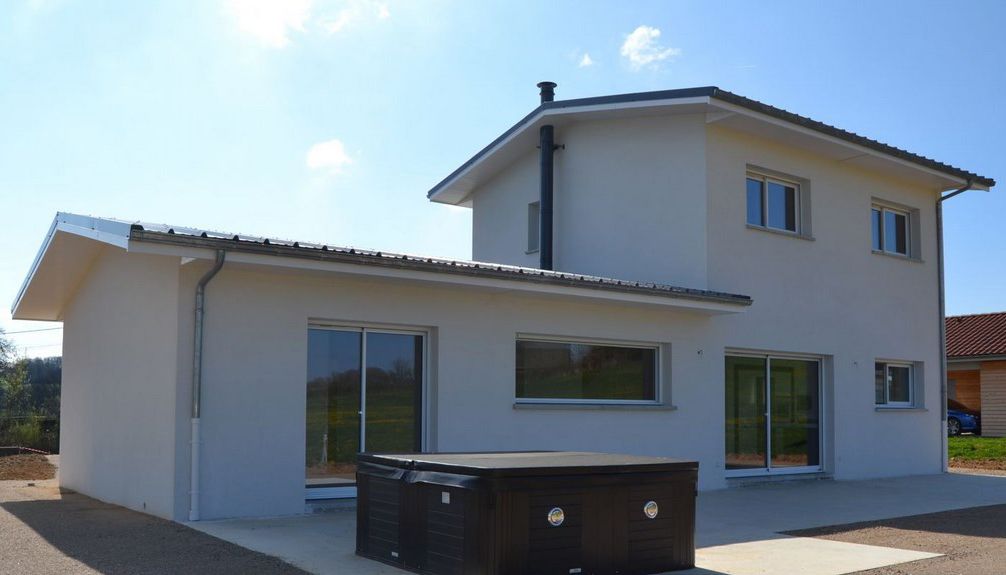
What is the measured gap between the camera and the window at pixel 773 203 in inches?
630

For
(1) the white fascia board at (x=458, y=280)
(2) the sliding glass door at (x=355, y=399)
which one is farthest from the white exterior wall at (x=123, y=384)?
(2) the sliding glass door at (x=355, y=399)

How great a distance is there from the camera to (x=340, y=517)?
10469 millimetres

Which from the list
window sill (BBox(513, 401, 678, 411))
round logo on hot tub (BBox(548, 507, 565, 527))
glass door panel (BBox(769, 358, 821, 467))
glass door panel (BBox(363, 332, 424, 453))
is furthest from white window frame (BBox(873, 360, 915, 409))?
round logo on hot tub (BBox(548, 507, 565, 527))

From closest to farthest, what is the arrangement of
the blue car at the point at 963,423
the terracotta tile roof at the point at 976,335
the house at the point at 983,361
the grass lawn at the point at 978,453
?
the grass lawn at the point at 978,453 < the house at the point at 983,361 < the terracotta tile roof at the point at 976,335 < the blue car at the point at 963,423

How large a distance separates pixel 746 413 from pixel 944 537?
554 centimetres

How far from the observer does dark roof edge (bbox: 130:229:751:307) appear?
9297 millimetres

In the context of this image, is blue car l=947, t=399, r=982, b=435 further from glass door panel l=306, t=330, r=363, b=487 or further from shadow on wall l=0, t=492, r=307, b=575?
shadow on wall l=0, t=492, r=307, b=575

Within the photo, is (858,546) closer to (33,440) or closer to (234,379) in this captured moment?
(234,379)

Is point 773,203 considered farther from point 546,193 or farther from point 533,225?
point 533,225

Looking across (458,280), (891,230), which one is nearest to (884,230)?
(891,230)

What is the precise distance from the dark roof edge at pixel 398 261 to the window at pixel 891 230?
224 inches

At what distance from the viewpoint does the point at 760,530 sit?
1041cm

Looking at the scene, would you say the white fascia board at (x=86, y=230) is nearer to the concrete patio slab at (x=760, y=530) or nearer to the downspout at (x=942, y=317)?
the concrete patio slab at (x=760, y=530)

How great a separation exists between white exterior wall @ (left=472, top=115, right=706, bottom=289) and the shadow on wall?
8586mm
